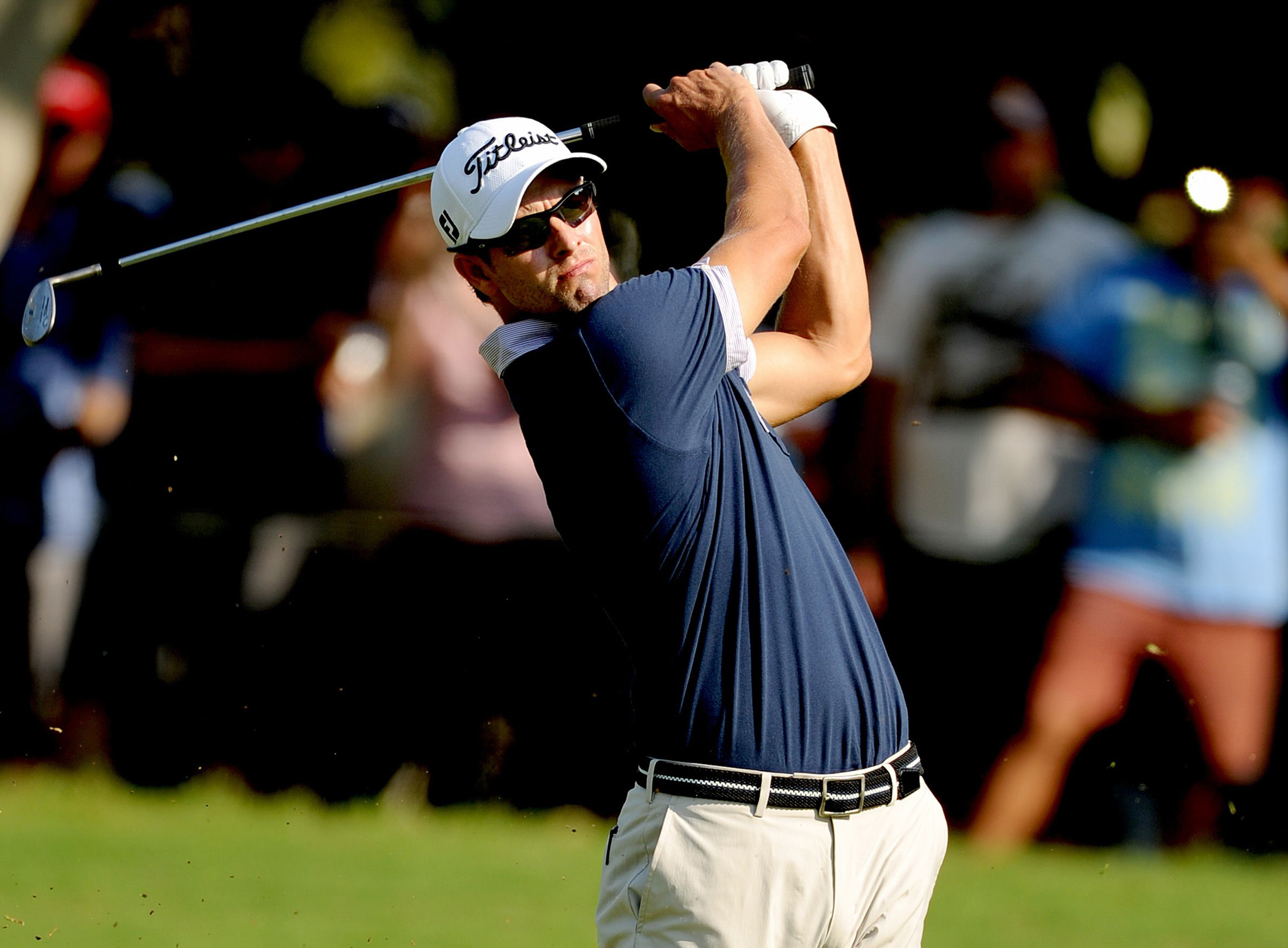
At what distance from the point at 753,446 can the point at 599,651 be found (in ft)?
9.38

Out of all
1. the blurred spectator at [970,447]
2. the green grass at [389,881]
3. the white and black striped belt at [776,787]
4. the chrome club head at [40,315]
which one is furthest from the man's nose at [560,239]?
the blurred spectator at [970,447]

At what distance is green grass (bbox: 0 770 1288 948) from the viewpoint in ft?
13.3

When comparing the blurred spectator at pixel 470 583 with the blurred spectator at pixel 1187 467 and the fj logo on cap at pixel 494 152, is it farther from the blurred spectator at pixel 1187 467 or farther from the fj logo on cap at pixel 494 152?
the fj logo on cap at pixel 494 152

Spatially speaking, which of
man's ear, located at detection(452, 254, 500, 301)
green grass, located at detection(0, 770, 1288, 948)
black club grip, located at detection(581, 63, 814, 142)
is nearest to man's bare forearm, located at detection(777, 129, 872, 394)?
black club grip, located at detection(581, 63, 814, 142)

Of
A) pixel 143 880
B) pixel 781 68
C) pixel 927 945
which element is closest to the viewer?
pixel 781 68

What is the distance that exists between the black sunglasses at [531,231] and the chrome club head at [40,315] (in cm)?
181

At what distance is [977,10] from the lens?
4.90 m

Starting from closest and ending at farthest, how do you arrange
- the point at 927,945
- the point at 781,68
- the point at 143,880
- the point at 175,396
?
the point at 781,68, the point at 927,945, the point at 143,880, the point at 175,396

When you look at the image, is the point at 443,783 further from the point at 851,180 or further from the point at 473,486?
the point at 851,180

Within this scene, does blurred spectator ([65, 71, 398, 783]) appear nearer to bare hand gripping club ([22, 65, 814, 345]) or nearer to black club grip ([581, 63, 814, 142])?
bare hand gripping club ([22, 65, 814, 345])

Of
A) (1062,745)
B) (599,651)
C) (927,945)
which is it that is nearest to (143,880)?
(599,651)

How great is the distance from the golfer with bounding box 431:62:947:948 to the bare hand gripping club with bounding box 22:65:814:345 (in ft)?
1.73

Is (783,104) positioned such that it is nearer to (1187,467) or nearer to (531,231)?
(531,231)

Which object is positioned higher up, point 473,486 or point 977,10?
point 977,10
